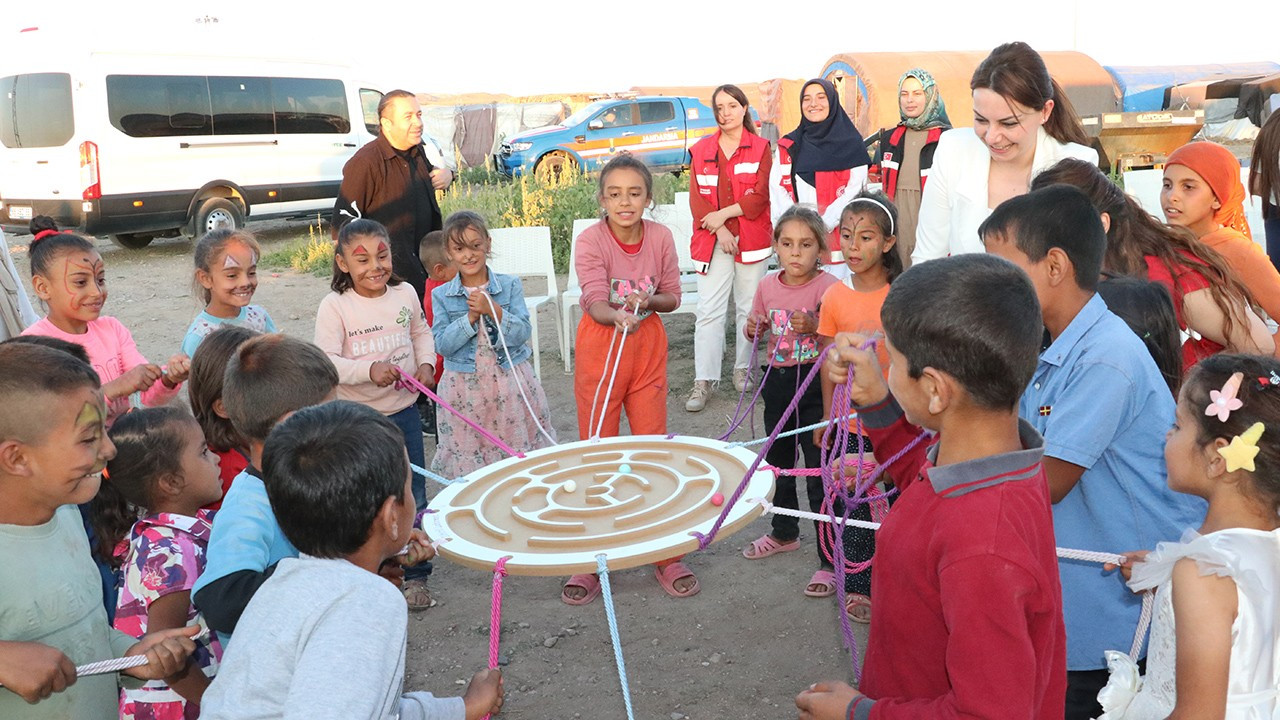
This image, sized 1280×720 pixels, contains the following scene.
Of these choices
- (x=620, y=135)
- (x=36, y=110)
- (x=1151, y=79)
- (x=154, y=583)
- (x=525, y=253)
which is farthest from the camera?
(x=1151, y=79)

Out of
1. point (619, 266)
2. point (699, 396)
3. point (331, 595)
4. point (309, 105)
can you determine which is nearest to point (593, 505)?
point (331, 595)

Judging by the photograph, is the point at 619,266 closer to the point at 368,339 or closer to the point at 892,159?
the point at 368,339

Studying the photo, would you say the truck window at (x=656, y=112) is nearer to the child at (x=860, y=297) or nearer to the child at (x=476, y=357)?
the child at (x=476, y=357)

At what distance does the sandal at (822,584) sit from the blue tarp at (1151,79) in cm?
1581

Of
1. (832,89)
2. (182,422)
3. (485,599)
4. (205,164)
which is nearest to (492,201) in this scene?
(205,164)

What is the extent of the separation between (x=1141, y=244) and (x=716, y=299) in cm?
369

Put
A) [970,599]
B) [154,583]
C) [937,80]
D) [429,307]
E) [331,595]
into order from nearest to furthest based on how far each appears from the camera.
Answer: [970,599] < [331,595] < [154,583] < [429,307] < [937,80]

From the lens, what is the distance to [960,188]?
12.2 feet

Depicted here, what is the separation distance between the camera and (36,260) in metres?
3.54

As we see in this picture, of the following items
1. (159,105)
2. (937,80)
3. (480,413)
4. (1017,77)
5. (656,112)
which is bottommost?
(480,413)

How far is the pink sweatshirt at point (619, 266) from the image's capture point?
4.22m

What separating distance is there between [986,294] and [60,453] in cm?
192

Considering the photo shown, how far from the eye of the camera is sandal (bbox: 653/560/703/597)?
4.06 metres

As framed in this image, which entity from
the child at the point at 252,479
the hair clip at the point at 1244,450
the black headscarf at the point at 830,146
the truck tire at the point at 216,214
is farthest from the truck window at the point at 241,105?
the hair clip at the point at 1244,450
